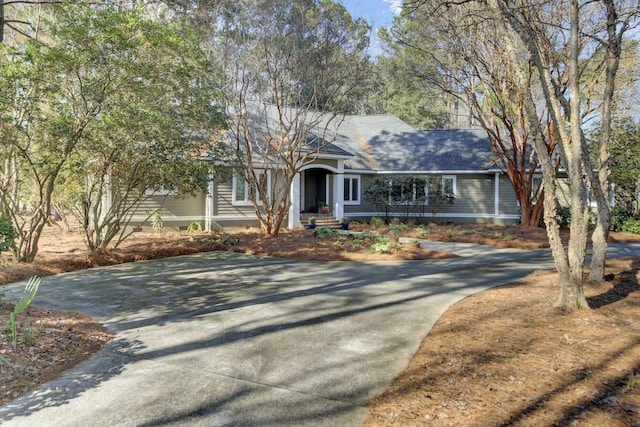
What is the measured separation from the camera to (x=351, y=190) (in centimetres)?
2100

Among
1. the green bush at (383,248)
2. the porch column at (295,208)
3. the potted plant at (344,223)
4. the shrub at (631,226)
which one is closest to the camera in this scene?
the green bush at (383,248)

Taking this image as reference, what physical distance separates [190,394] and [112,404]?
0.58 meters

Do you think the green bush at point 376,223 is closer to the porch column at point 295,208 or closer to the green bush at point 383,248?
the porch column at point 295,208

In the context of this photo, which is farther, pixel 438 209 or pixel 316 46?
pixel 438 209

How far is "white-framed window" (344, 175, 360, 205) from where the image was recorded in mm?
20875

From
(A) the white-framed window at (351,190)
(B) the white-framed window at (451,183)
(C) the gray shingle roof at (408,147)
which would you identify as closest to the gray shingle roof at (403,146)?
(C) the gray shingle roof at (408,147)

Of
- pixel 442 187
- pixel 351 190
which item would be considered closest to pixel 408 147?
pixel 442 187

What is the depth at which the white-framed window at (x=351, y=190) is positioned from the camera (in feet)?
68.5

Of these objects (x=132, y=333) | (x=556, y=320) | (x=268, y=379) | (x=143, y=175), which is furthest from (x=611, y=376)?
(x=143, y=175)

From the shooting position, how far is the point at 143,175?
10.7 metres

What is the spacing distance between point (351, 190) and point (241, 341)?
652 inches

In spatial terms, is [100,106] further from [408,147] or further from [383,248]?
[408,147]

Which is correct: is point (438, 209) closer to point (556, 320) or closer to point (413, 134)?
point (413, 134)

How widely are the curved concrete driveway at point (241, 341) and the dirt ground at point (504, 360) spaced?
0.28 metres
